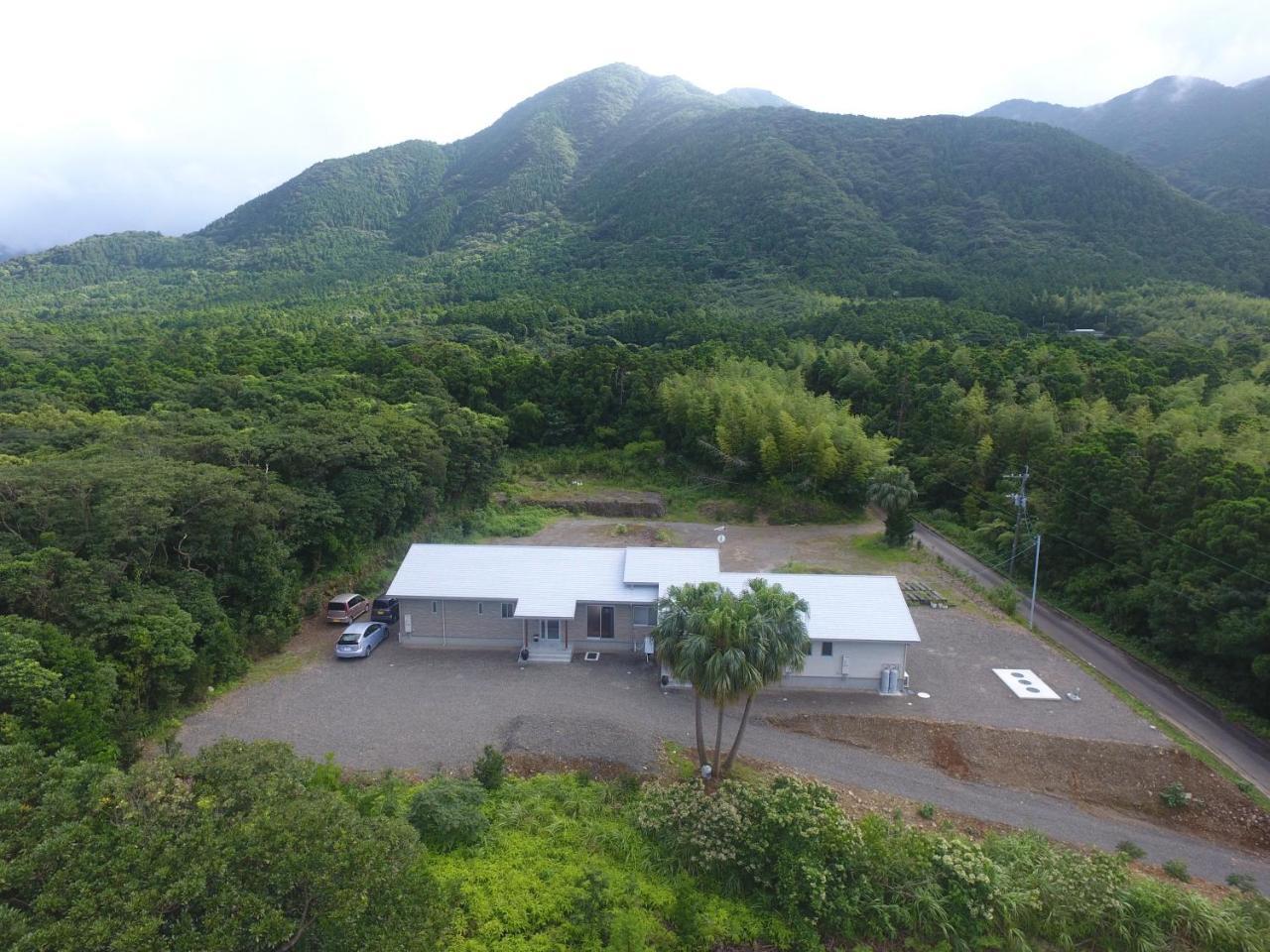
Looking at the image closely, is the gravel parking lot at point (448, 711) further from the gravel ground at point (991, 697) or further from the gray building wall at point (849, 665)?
the gravel ground at point (991, 697)

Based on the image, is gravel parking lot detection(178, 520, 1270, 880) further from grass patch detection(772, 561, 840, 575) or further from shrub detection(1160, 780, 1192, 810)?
grass patch detection(772, 561, 840, 575)

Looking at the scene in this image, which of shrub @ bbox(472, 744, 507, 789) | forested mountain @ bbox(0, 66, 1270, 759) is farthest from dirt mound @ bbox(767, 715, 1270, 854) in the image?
shrub @ bbox(472, 744, 507, 789)

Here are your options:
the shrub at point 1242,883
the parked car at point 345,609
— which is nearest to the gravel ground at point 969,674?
the shrub at point 1242,883

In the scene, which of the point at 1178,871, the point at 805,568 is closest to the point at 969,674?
the point at 1178,871

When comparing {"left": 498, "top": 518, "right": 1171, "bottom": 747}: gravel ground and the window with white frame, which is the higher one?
the window with white frame

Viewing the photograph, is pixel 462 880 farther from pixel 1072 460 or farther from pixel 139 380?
pixel 139 380

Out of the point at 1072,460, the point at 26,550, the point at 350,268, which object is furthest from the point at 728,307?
the point at 26,550

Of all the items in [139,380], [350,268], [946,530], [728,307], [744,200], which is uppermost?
[744,200]
